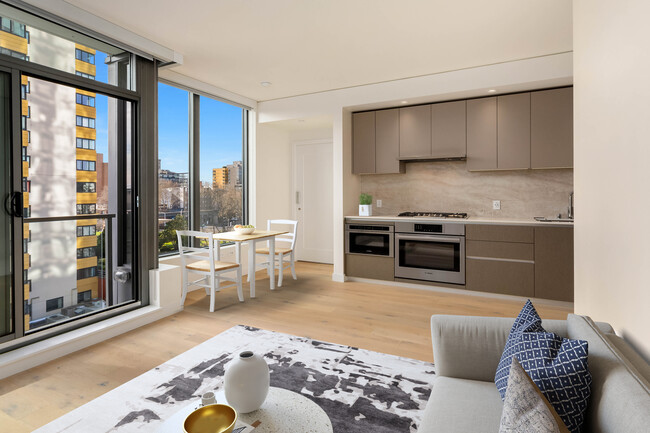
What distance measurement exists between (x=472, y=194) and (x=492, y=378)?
3672mm

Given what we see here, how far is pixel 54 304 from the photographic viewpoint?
2.90m

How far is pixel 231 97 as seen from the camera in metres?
5.13

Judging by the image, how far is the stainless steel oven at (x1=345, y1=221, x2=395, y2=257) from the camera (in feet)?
15.7

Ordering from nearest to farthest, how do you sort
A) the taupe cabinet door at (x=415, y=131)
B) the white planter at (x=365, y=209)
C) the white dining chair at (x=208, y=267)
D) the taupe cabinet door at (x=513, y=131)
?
the white dining chair at (x=208, y=267) < the taupe cabinet door at (x=513, y=131) < the taupe cabinet door at (x=415, y=131) < the white planter at (x=365, y=209)

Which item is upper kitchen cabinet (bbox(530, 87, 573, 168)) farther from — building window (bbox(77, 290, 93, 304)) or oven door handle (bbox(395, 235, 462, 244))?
building window (bbox(77, 290, 93, 304))

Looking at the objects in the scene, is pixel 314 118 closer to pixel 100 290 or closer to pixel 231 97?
pixel 231 97

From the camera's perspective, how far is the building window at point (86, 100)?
304 cm

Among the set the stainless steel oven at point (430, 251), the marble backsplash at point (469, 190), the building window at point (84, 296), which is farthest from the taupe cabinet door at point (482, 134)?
the building window at point (84, 296)

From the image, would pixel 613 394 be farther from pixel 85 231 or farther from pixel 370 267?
pixel 370 267

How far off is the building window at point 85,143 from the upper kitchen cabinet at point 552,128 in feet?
14.9

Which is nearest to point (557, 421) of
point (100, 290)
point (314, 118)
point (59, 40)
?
point (100, 290)

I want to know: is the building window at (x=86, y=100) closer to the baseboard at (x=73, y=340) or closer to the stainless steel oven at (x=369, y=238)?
the baseboard at (x=73, y=340)

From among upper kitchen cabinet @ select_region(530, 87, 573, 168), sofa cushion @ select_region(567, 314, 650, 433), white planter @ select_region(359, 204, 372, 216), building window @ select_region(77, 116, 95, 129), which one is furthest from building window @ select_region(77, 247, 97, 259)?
upper kitchen cabinet @ select_region(530, 87, 573, 168)

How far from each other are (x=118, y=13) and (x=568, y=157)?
460 cm
